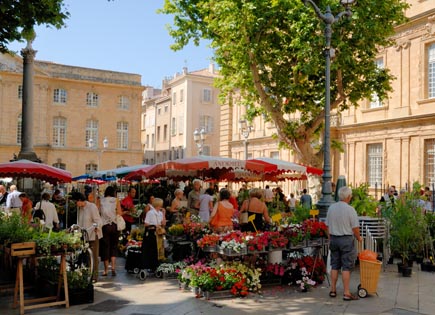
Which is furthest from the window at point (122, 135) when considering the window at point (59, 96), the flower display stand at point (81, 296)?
the flower display stand at point (81, 296)

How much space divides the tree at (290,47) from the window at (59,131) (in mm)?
33858

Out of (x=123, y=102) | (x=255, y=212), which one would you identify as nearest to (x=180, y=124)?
(x=123, y=102)

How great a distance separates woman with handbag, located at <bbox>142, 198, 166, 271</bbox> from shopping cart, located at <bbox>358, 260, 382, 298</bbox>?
4.10 metres

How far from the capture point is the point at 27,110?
1922 cm

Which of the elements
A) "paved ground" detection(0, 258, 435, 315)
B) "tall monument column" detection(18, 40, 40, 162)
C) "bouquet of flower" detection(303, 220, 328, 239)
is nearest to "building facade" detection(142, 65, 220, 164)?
"tall monument column" detection(18, 40, 40, 162)

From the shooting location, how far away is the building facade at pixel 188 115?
55062 millimetres

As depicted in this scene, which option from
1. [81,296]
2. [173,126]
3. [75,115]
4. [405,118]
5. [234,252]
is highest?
[75,115]

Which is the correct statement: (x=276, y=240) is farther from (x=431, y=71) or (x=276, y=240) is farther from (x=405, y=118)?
(x=431, y=71)

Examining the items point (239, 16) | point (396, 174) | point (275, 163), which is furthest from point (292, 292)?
point (396, 174)

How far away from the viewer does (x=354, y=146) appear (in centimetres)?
2816

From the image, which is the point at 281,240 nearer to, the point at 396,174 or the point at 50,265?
the point at 50,265

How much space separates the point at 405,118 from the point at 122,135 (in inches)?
1374

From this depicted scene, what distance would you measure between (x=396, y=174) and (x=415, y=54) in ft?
19.6

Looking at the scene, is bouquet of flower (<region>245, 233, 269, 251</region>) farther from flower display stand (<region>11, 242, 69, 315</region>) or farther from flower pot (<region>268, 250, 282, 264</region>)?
flower display stand (<region>11, 242, 69, 315</region>)
